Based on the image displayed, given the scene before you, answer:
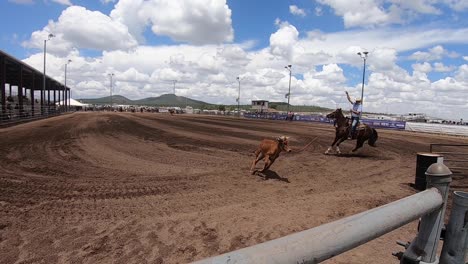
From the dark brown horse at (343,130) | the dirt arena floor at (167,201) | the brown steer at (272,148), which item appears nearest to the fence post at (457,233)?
the dirt arena floor at (167,201)

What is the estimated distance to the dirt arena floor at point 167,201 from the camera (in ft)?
17.4

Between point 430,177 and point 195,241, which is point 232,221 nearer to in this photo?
point 195,241

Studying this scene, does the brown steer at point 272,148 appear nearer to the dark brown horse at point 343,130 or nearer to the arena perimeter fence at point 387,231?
the dark brown horse at point 343,130

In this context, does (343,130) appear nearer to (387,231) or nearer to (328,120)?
(387,231)

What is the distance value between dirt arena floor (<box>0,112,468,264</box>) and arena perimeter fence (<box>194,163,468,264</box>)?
3048 millimetres

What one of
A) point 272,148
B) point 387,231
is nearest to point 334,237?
point 387,231

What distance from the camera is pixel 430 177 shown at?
2350mm

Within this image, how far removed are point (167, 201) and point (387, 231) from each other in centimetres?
615

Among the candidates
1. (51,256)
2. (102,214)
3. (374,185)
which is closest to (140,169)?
(102,214)

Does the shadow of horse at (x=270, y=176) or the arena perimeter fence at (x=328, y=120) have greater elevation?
the arena perimeter fence at (x=328, y=120)

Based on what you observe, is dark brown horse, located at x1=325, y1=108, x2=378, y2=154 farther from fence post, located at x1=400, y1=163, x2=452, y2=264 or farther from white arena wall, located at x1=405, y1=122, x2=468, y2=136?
white arena wall, located at x1=405, y1=122, x2=468, y2=136

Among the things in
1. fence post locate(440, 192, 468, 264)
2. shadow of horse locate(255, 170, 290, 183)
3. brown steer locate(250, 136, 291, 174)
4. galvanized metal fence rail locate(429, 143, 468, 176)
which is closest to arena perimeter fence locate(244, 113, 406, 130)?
galvanized metal fence rail locate(429, 143, 468, 176)

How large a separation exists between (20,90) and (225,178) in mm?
41455

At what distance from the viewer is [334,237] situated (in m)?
1.68
